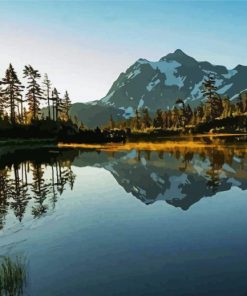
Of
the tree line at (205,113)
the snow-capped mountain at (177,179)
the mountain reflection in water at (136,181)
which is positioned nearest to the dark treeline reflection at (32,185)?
the mountain reflection in water at (136,181)

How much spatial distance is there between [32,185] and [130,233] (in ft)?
49.0

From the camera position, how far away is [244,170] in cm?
3375

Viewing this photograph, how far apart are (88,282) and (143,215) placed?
8579 millimetres

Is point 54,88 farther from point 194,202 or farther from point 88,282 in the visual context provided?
point 88,282

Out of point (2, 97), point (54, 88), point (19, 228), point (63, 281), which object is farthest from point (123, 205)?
point (54, 88)

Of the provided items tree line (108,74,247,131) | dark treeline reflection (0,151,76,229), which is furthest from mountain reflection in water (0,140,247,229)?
tree line (108,74,247,131)

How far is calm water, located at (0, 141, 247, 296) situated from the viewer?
442 inches

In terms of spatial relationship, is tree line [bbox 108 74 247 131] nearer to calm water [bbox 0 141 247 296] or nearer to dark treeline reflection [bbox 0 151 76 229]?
dark treeline reflection [bbox 0 151 76 229]

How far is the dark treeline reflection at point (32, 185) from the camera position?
21.8 m

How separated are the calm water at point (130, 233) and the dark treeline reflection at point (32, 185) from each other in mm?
67

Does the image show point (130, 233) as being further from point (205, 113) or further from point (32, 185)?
point (205, 113)

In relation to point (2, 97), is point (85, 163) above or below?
below

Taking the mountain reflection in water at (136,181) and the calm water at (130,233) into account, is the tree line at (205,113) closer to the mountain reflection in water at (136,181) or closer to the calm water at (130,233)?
the mountain reflection in water at (136,181)

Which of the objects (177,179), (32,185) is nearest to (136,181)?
(177,179)
